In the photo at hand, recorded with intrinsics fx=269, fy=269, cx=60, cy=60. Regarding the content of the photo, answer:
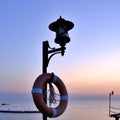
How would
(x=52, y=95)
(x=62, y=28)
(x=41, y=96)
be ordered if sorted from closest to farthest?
(x=41, y=96)
(x=62, y=28)
(x=52, y=95)

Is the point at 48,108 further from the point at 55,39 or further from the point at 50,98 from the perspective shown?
the point at 55,39

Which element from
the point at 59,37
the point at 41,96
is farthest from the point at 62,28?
the point at 41,96

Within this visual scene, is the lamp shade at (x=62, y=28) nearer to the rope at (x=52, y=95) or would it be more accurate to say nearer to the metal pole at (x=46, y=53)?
the metal pole at (x=46, y=53)

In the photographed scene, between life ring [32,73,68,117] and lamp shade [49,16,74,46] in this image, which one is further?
lamp shade [49,16,74,46]

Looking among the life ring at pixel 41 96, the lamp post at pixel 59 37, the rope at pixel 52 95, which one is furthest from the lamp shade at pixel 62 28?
the rope at pixel 52 95

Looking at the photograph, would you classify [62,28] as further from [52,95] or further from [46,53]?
[52,95]

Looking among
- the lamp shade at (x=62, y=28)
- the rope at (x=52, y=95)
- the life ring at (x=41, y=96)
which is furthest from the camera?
the rope at (x=52, y=95)

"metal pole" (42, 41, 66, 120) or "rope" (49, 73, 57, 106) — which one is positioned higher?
"metal pole" (42, 41, 66, 120)

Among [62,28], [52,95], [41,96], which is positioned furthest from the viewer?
[52,95]

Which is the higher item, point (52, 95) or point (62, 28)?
point (62, 28)

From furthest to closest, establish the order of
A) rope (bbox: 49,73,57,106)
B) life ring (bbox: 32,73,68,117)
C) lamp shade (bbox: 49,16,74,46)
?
1. rope (bbox: 49,73,57,106)
2. lamp shade (bbox: 49,16,74,46)
3. life ring (bbox: 32,73,68,117)

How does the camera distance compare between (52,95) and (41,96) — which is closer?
(41,96)

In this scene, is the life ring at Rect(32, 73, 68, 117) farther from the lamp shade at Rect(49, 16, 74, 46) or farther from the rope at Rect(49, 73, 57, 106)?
the lamp shade at Rect(49, 16, 74, 46)

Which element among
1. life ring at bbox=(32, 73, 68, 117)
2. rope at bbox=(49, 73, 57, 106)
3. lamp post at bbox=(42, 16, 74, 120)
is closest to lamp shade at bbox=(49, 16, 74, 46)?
lamp post at bbox=(42, 16, 74, 120)
